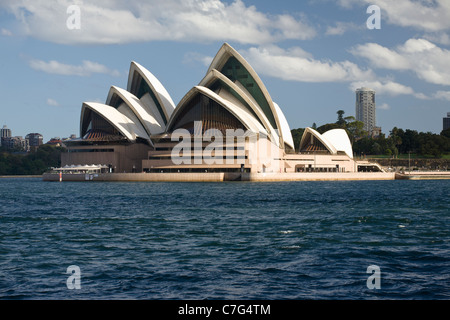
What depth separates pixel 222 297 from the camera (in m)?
12.3

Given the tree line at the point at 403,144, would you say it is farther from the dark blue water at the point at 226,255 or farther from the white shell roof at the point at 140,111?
the dark blue water at the point at 226,255

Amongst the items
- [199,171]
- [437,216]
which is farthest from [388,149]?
[437,216]

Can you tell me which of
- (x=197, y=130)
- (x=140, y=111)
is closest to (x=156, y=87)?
(x=140, y=111)

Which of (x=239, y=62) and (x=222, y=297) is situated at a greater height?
(x=239, y=62)

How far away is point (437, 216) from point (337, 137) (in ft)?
288

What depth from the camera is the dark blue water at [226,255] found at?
42.7 ft

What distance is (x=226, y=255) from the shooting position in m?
18.1

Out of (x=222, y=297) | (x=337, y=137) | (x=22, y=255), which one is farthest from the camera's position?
(x=337, y=137)

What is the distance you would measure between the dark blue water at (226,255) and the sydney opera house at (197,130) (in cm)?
5896

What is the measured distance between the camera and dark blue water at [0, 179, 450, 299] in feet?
42.7

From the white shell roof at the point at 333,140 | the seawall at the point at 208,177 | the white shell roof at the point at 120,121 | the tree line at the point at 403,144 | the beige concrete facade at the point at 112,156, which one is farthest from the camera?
the tree line at the point at 403,144

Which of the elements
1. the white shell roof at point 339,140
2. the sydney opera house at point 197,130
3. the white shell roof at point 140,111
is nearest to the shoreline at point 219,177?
the sydney opera house at point 197,130

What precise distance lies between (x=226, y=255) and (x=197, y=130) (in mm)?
79103
